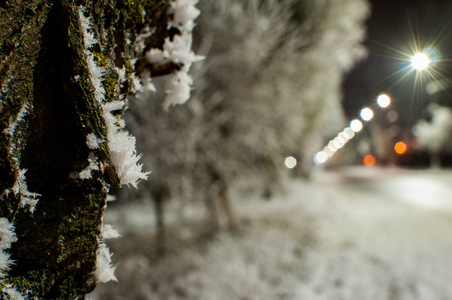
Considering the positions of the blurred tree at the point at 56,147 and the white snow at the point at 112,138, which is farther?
the white snow at the point at 112,138

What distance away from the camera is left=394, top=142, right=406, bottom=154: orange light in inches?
1408

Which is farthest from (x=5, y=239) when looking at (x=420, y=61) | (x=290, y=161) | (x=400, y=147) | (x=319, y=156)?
(x=400, y=147)

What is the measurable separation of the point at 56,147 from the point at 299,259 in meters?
6.75

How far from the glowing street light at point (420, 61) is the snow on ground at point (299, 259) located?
390cm

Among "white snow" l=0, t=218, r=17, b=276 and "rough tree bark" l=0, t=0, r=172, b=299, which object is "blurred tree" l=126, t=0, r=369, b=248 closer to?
"rough tree bark" l=0, t=0, r=172, b=299

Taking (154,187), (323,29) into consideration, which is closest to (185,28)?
(154,187)

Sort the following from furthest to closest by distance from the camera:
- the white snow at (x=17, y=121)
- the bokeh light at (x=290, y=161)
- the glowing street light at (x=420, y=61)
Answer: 1. the bokeh light at (x=290, y=161)
2. the glowing street light at (x=420, y=61)
3. the white snow at (x=17, y=121)

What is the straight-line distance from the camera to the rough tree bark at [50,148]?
109 centimetres

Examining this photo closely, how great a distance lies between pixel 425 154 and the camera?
3303cm

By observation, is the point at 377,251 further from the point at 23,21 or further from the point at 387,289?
the point at 23,21

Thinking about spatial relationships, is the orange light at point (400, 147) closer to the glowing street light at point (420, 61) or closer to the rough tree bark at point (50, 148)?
the glowing street light at point (420, 61)

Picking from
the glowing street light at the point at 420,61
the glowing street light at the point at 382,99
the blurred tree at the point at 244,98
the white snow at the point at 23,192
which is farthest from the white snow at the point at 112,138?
the glowing street light at the point at 382,99

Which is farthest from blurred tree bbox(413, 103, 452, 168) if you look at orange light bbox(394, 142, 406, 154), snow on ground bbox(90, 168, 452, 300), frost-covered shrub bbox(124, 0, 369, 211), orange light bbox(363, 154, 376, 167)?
frost-covered shrub bbox(124, 0, 369, 211)

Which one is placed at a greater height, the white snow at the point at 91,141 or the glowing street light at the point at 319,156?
the glowing street light at the point at 319,156
